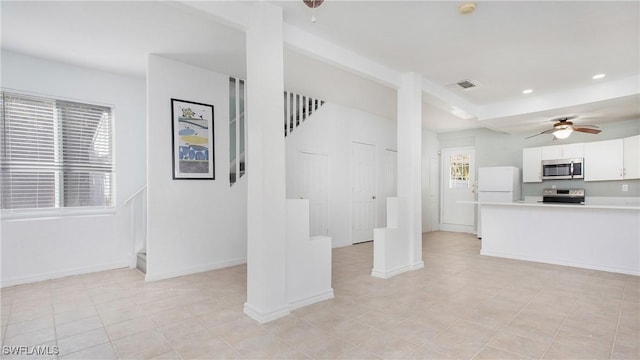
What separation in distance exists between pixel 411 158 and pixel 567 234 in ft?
8.93

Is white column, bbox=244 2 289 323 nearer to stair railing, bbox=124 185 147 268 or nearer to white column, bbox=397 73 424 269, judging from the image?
white column, bbox=397 73 424 269

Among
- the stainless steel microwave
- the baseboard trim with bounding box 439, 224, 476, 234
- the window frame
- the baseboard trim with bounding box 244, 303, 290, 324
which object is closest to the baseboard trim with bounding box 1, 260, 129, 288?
the window frame

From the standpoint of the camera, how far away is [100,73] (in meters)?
4.34

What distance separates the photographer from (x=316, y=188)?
586 cm

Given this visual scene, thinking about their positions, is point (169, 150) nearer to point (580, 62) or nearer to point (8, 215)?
point (8, 215)

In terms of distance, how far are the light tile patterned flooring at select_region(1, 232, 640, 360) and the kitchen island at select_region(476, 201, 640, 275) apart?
594 millimetres

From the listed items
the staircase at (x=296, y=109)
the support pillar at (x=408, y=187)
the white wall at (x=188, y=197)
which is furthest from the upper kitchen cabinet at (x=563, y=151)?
the white wall at (x=188, y=197)

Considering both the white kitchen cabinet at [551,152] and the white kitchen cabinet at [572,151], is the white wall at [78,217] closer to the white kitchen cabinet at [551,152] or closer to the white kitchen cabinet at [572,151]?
the white kitchen cabinet at [551,152]

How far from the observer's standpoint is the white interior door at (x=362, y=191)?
6.53 metres

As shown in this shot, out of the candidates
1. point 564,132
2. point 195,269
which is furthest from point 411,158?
point 195,269

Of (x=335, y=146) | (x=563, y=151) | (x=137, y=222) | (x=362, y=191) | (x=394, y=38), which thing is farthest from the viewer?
(x=362, y=191)

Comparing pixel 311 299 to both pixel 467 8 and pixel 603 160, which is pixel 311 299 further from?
pixel 603 160

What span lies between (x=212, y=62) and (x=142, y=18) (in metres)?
1.16

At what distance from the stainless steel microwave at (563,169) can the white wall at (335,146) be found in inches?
147
